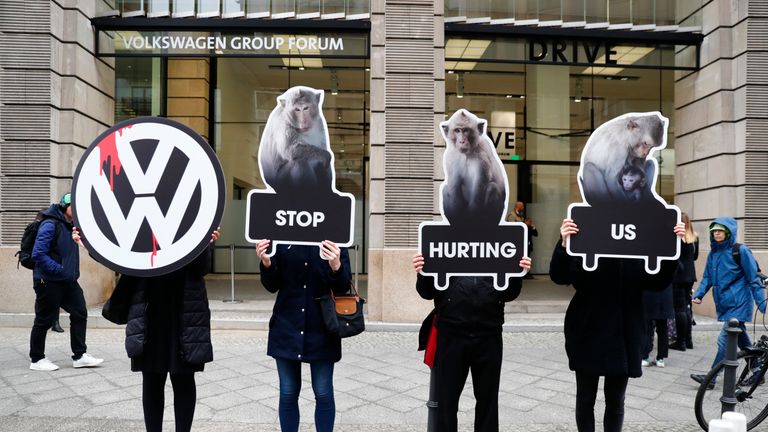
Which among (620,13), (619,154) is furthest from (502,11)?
(619,154)

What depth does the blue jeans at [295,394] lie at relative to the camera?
373 cm

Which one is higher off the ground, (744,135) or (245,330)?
(744,135)

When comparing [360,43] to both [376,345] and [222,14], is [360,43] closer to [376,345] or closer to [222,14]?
[222,14]

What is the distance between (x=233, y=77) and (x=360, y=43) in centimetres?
515

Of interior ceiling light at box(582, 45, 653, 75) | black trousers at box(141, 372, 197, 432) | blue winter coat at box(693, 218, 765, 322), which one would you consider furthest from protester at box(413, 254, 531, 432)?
interior ceiling light at box(582, 45, 653, 75)

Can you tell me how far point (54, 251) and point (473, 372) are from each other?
17.2ft

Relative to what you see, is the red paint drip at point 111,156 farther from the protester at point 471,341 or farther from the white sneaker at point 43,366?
the white sneaker at point 43,366

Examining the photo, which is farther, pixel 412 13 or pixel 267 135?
pixel 412 13

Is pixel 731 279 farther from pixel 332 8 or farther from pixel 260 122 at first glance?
pixel 260 122

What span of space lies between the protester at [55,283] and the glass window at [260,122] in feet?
21.8

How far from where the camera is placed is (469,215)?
139 inches

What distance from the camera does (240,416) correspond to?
16.8ft

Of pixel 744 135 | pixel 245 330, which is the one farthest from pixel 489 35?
pixel 245 330

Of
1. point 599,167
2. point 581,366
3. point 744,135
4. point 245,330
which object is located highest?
point 744,135
